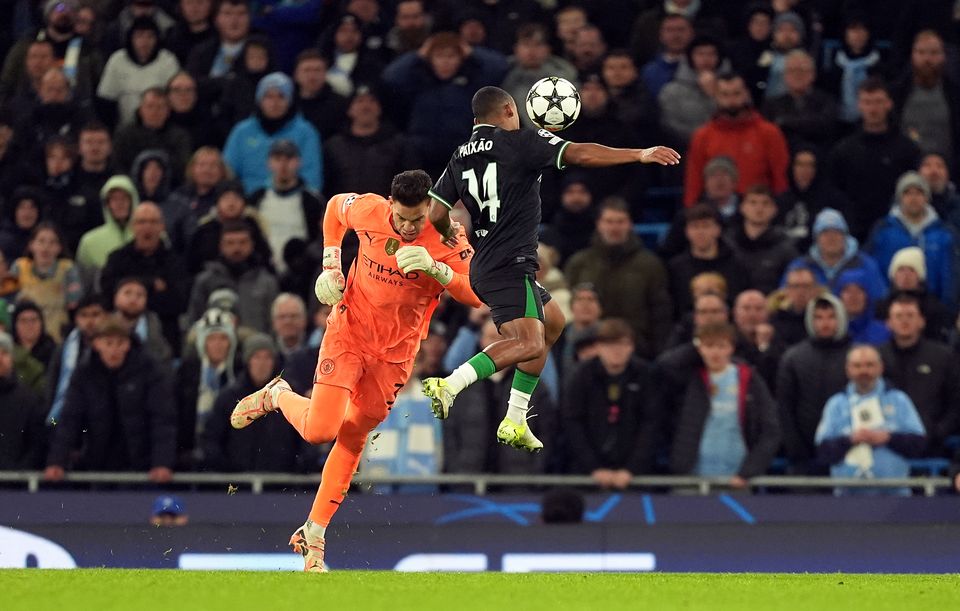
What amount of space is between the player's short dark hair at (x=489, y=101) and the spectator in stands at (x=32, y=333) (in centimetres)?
594

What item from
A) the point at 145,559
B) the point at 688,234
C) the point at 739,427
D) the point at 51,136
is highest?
the point at 51,136

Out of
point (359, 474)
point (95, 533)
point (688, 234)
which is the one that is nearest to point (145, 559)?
point (95, 533)

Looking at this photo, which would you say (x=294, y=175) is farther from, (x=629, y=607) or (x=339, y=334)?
(x=629, y=607)

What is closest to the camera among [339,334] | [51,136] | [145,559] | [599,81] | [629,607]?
[629,607]

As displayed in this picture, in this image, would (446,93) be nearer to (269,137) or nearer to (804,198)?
(269,137)

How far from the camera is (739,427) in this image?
14.7 meters

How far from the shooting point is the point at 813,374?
14867 mm

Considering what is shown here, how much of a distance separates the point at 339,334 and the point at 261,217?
197 inches

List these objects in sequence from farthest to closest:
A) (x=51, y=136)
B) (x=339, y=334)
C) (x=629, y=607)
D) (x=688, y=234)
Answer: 1. (x=51, y=136)
2. (x=688, y=234)
3. (x=339, y=334)
4. (x=629, y=607)

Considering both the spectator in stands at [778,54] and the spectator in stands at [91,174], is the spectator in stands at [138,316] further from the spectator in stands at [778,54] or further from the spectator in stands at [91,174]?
the spectator in stands at [778,54]

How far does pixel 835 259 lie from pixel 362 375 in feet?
17.4

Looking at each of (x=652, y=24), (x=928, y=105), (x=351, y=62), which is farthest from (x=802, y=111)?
(x=351, y=62)

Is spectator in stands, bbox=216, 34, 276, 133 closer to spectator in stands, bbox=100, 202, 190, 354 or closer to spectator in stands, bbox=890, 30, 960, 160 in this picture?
spectator in stands, bbox=100, 202, 190, 354

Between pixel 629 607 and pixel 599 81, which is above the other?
pixel 599 81
